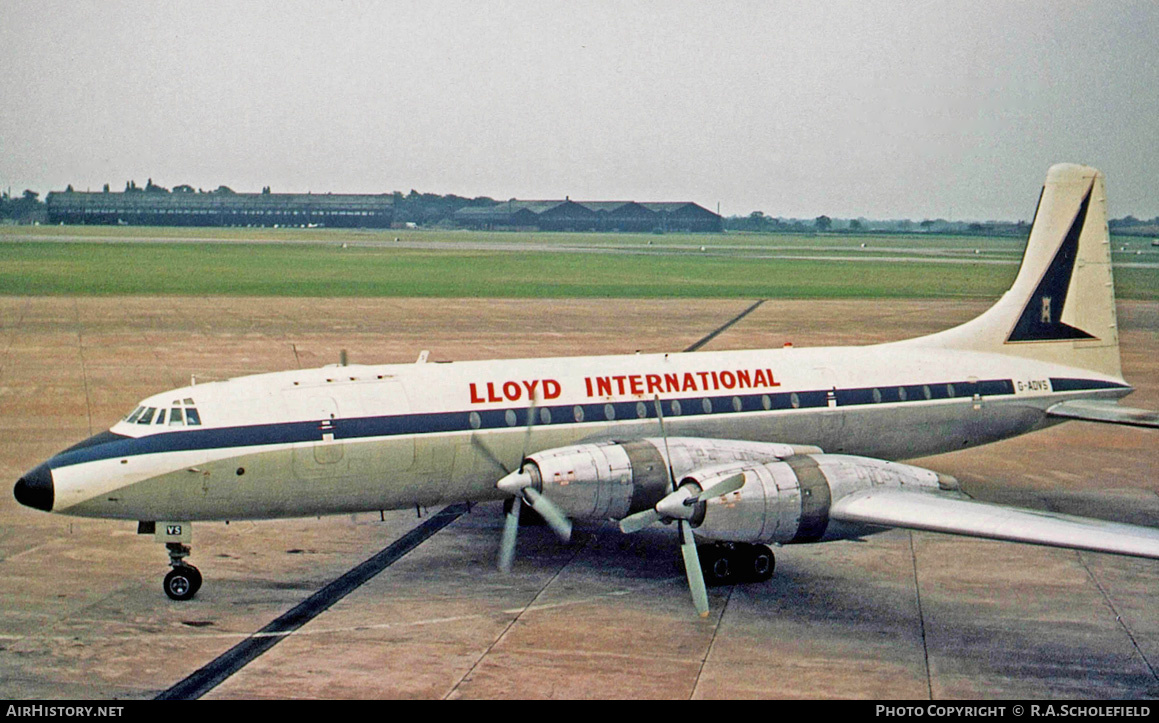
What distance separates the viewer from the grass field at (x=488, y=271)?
8381cm

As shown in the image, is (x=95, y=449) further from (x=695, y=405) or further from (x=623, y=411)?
(x=695, y=405)

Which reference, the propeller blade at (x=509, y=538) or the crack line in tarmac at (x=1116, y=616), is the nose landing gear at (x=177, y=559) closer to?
the propeller blade at (x=509, y=538)

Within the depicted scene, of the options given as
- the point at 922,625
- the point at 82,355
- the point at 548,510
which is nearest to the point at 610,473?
the point at 548,510

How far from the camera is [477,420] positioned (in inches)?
822

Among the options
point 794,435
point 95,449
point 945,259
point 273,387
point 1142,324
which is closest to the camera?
point 95,449

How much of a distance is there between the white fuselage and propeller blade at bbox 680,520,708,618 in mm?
3600

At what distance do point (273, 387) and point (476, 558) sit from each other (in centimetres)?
459

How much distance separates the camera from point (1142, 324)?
222 feet

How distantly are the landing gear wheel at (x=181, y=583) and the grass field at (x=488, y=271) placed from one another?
59.6m

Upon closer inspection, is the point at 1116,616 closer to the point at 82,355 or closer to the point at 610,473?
the point at 610,473

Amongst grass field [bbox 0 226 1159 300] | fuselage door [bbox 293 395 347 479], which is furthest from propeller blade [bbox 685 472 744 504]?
grass field [bbox 0 226 1159 300]

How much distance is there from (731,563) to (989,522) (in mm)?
4226
